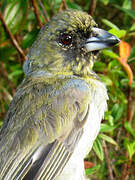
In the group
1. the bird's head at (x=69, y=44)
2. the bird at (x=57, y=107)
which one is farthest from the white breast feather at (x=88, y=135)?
the bird's head at (x=69, y=44)

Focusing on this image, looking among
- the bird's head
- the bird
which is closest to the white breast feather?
the bird

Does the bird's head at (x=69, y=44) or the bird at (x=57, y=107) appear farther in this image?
the bird's head at (x=69, y=44)

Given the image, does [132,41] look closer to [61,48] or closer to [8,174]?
[61,48]

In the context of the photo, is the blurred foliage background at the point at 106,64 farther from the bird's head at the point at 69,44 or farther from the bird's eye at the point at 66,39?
the bird's eye at the point at 66,39

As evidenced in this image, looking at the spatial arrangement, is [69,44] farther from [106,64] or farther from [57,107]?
[106,64]

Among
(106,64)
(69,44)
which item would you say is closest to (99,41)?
(69,44)

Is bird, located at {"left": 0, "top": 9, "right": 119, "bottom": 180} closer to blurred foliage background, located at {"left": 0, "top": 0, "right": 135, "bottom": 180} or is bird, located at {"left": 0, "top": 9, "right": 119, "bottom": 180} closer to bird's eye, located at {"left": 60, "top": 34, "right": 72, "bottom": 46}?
bird's eye, located at {"left": 60, "top": 34, "right": 72, "bottom": 46}

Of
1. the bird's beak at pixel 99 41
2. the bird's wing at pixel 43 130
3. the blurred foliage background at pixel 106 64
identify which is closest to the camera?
the bird's wing at pixel 43 130
